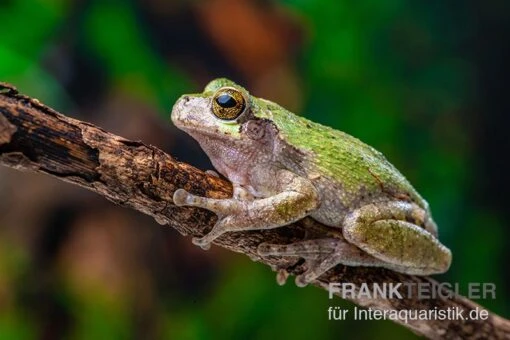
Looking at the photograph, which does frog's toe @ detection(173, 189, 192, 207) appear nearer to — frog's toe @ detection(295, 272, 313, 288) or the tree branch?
the tree branch

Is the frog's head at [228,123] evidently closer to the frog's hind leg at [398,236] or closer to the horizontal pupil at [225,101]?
the horizontal pupil at [225,101]

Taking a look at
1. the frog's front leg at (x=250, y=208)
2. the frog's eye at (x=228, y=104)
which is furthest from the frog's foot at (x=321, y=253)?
the frog's eye at (x=228, y=104)

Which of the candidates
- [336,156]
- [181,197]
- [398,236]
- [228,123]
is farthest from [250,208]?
[398,236]

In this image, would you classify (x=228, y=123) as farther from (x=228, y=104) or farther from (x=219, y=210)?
(x=219, y=210)

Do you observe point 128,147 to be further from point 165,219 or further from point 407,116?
point 407,116

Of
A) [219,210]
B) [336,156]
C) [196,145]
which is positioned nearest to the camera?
[219,210]

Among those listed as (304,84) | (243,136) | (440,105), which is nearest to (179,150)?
(304,84)
